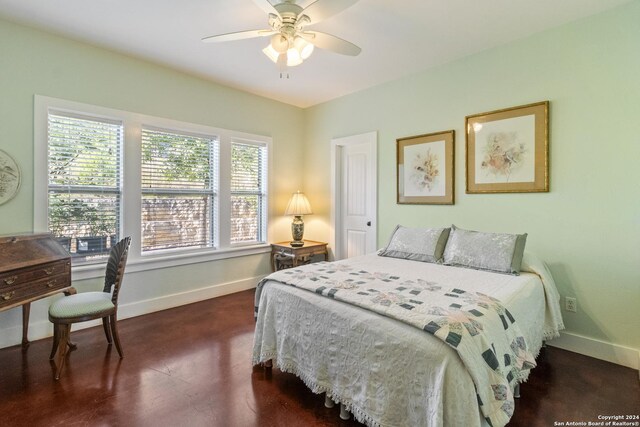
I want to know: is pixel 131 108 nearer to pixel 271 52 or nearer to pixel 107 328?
pixel 271 52

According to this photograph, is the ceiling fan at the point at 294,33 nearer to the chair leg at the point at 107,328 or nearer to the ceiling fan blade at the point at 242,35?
the ceiling fan blade at the point at 242,35

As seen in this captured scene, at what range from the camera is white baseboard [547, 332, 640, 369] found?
2.29 meters

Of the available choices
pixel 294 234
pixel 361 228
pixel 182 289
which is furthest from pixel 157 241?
pixel 361 228

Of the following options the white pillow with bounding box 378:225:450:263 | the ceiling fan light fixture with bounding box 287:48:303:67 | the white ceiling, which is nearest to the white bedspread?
the white pillow with bounding box 378:225:450:263

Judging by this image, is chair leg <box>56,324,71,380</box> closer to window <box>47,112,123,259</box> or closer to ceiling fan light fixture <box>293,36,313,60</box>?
window <box>47,112,123,259</box>

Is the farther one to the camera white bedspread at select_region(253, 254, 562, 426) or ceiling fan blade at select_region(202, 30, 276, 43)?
ceiling fan blade at select_region(202, 30, 276, 43)

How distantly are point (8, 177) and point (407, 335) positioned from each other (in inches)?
131

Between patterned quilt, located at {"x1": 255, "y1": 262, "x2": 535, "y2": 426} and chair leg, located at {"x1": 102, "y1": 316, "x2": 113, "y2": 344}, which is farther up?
patterned quilt, located at {"x1": 255, "y1": 262, "x2": 535, "y2": 426}

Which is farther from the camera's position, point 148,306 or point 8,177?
point 148,306

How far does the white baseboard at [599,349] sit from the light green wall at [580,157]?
0.05m

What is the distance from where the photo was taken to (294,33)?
206cm

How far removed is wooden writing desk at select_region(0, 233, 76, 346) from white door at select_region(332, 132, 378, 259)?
3.05m

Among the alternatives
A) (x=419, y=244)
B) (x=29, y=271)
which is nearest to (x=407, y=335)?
(x=419, y=244)

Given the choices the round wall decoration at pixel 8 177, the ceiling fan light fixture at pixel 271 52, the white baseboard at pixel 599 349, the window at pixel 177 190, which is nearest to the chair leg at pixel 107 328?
the window at pixel 177 190
